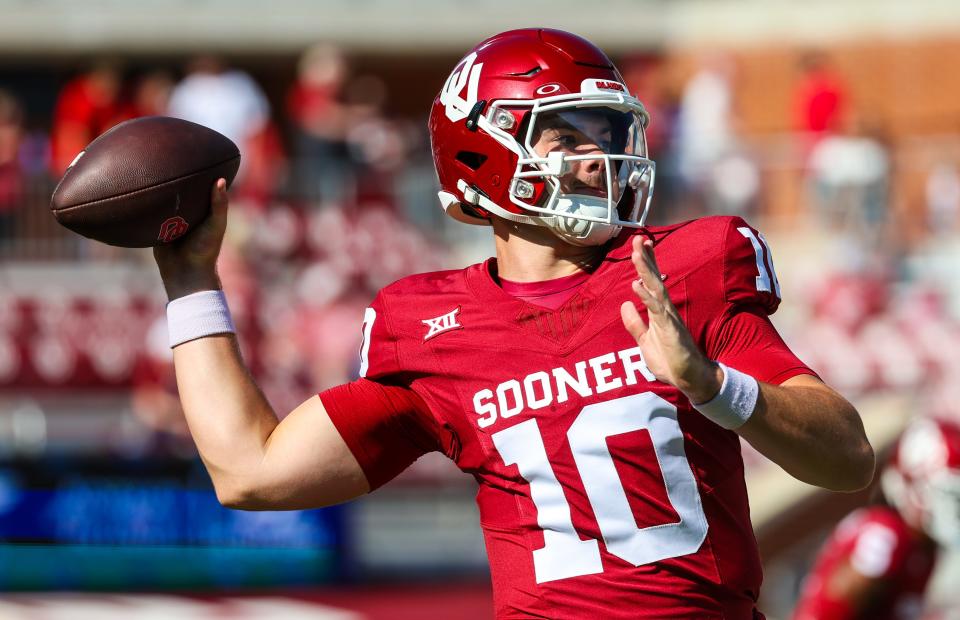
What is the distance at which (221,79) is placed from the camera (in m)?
11.7

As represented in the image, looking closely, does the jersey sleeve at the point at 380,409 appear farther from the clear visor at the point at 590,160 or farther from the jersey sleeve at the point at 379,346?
the clear visor at the point at 590,160

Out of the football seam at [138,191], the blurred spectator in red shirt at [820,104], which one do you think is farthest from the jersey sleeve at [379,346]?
→ the blurred spectator in red shirt at [820,104]

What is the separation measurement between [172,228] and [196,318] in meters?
0.19

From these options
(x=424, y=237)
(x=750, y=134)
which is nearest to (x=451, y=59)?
(x=750, y=134)

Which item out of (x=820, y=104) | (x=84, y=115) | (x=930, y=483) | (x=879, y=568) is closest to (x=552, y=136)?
(x=879, y=568)

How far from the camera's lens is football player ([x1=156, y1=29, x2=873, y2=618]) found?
265cm

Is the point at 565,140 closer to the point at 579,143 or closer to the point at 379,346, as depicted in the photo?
the point at 579,143

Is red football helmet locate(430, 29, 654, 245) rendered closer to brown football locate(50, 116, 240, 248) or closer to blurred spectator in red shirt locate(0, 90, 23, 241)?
brown football locate(50, 116, 240, 248)

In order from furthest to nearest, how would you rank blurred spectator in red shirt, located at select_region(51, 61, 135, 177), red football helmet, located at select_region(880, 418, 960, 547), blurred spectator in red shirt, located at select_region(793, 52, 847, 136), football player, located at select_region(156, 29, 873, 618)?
blurred spectator in red shirt, located at select_region(793, 52, 847, 136) → blurred spectator in red shirt, located at select_region(51, 61, 135, 177) → red football helmet, located at select_region(880, 418, 960, 547) → football player, located at select_region(156, 29, 873, 618)

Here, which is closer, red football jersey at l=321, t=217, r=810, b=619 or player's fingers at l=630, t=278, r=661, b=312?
player's fingers at l=630, t=278, r=661, b=312

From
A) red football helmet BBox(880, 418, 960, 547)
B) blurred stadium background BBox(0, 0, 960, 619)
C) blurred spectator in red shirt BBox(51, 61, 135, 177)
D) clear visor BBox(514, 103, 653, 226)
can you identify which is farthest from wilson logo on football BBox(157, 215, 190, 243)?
blurred spectator in red shirt BBox(51, 61, 135, 177)

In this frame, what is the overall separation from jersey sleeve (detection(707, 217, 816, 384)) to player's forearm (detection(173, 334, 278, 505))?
0.91 meters

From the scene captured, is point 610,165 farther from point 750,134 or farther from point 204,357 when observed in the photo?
point 750,134

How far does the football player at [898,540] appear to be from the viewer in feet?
16.4
